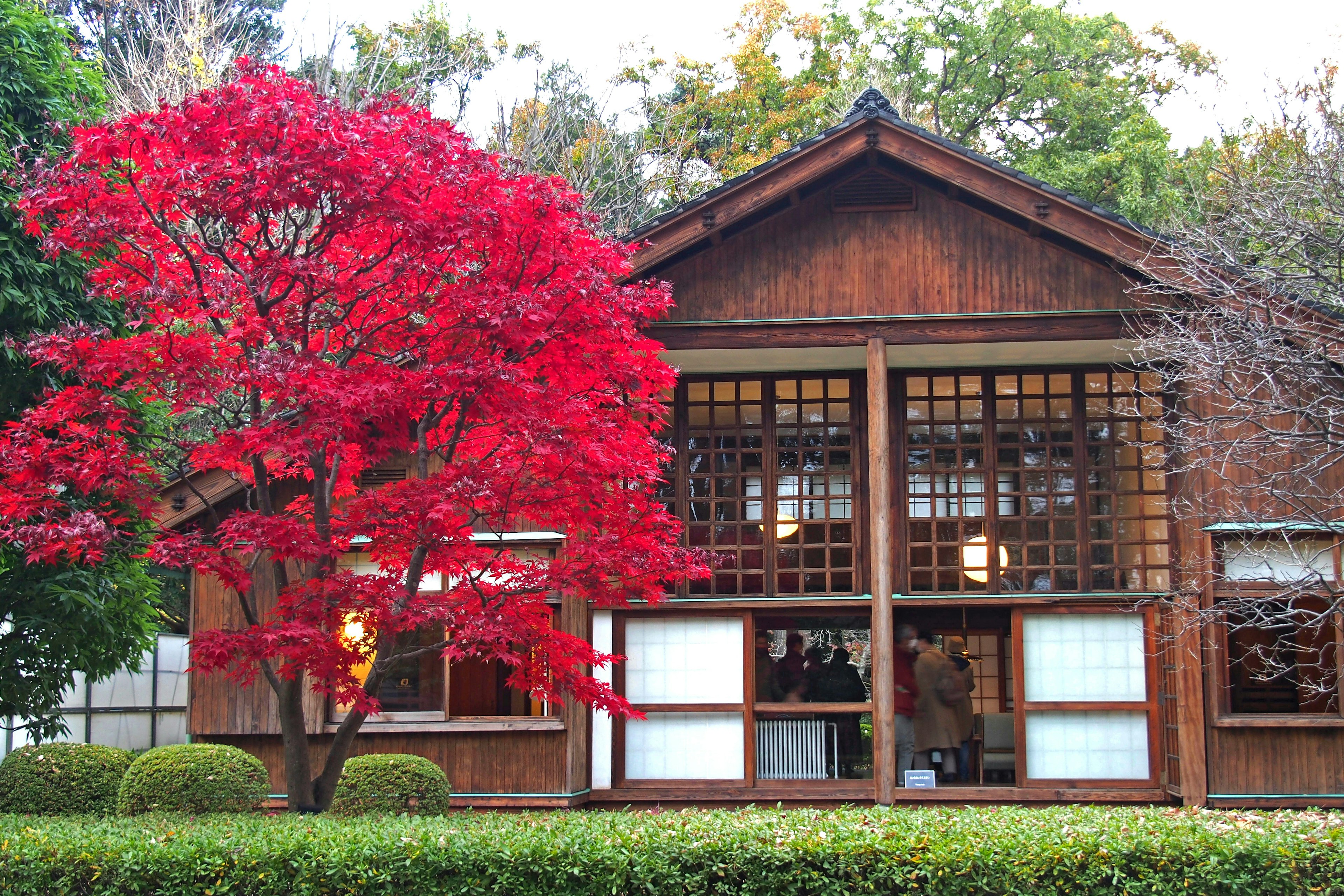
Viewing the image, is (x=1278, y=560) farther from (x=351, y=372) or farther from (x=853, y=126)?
(x=351, y=372)

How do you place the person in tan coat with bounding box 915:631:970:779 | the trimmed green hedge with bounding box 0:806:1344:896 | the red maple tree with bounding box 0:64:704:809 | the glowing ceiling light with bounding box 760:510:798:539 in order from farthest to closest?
the person in tan coat with bounding box 915:631:970:779 → the glowing ceiling light with bounding box 760:510:798:539 → the red maple tree with bounding box 0:64:704:809 → the trimmed green hedge with bounding box 0:806:1344:896

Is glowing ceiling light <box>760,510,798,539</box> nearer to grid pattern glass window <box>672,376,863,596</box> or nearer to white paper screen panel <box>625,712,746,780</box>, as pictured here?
grid pattern glass window <box>672,376,863,596</box>

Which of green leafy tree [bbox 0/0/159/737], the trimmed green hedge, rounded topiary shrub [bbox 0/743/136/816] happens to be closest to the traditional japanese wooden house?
rounded topiary shrub [bbox 0/743/136/816]

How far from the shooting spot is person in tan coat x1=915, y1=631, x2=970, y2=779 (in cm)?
1416

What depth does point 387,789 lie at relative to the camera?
37.8 feet

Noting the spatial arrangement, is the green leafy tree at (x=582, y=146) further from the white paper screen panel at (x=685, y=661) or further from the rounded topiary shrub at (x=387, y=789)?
the rounded topiary shrub at (x=387, y=789)

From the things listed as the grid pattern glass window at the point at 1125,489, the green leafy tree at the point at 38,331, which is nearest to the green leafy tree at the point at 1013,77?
the grid pattern glass window at the point at 1125,489

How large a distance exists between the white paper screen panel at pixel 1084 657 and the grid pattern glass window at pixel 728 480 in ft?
9.98

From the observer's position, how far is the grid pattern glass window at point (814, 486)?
13812mm

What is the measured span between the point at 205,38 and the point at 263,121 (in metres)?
19.1

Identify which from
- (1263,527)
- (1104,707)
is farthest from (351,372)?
(1263,527)

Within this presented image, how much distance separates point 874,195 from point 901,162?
43 centimetres

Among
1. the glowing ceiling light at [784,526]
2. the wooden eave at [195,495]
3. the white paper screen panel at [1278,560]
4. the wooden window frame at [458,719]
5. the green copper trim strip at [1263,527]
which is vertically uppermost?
the wooden eave at [195,495]

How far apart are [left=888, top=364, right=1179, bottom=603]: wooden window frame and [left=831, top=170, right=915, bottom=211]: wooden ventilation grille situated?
6.45ft
